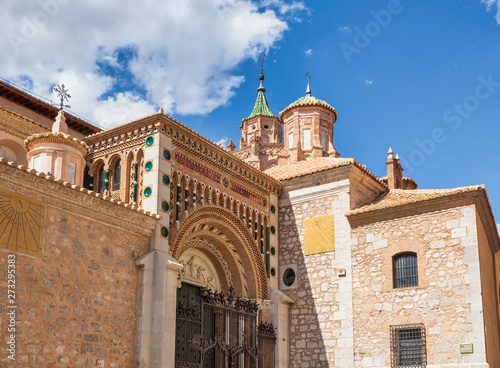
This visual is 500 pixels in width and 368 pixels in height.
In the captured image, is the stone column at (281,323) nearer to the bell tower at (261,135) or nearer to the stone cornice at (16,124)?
the stone cornice at (16,124)

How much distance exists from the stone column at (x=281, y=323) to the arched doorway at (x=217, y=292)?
292mm

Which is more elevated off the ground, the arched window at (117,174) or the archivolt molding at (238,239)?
the arched window at (117,174)

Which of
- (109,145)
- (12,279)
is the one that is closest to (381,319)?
(109,145)

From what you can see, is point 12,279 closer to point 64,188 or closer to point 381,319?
point 64,188

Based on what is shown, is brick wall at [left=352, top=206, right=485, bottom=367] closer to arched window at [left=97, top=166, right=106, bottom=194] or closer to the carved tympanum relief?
the carved tympanum relief

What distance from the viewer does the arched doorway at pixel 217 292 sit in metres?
13.6

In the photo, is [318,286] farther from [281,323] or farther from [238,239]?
[238,239]

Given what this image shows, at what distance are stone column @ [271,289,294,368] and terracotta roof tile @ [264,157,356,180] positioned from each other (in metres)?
3.49

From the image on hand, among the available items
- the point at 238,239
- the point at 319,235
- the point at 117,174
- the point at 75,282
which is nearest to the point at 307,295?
the point at 319,235

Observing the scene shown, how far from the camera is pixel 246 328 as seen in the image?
1532 centimetres

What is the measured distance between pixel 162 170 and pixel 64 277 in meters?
3.74

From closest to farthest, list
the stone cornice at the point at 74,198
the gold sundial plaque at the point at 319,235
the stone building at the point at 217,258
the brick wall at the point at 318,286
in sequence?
the stone cornice at the point at 74,198 < the stone building at the point at 217,258 < the brick wall at the point at 318,286 < the gold sundial plaque at the point at 319,235

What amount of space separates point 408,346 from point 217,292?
16.1 ft

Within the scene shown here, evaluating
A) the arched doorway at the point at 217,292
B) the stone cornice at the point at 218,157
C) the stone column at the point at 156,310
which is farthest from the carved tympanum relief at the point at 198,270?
the stone cornice at the point at 218,157
